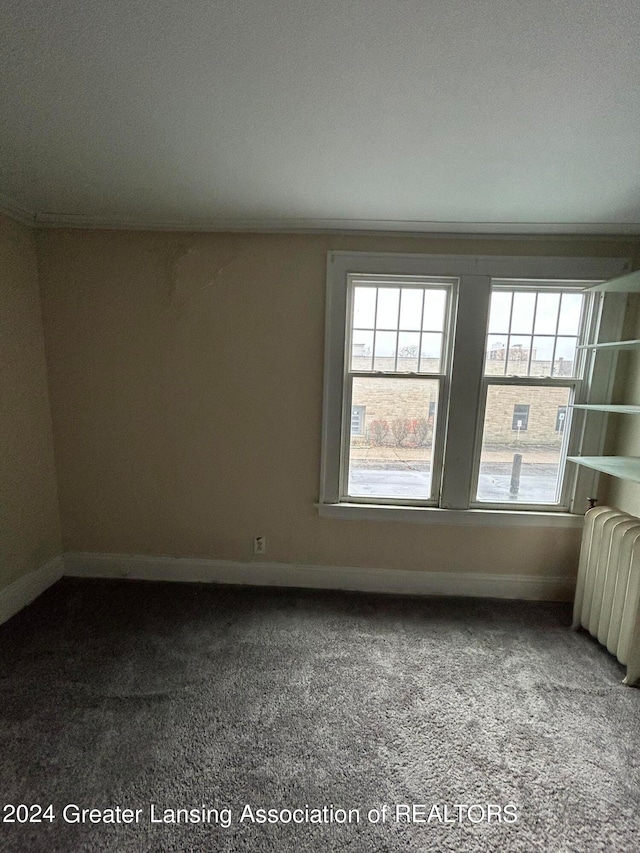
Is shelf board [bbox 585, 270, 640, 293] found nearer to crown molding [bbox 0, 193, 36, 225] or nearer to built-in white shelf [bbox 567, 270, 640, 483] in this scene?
built-in white shelf [bbox 567, 270, 640, 483]

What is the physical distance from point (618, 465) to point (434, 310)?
1.35m

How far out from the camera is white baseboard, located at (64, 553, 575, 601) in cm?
243

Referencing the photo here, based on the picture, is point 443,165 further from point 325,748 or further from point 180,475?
point 325,748

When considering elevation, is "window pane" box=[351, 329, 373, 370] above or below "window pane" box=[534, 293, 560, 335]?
below

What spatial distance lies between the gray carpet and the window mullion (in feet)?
2.65

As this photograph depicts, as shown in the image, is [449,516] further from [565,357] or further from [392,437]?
[565,357]

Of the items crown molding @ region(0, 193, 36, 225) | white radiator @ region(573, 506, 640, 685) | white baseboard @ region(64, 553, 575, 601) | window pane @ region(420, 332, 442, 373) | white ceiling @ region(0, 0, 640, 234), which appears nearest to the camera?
white ceiling @ region(0, 0, 640, 234)

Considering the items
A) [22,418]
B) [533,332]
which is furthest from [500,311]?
[22,418]

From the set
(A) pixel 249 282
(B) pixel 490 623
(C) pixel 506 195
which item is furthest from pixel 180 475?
(C) pixel 506 195

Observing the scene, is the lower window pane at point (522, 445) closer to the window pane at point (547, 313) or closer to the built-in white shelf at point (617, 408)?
the built-in white shelf at point (617, 408)

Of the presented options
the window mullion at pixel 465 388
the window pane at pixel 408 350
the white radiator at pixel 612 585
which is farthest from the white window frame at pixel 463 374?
the white radiator at pixel 612 585

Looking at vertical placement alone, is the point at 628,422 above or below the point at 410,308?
below

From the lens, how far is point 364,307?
2299 mm

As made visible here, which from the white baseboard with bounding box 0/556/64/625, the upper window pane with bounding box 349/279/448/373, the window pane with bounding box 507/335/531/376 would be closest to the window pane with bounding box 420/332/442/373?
the upper window pane with bounding box 349/279/448/373
